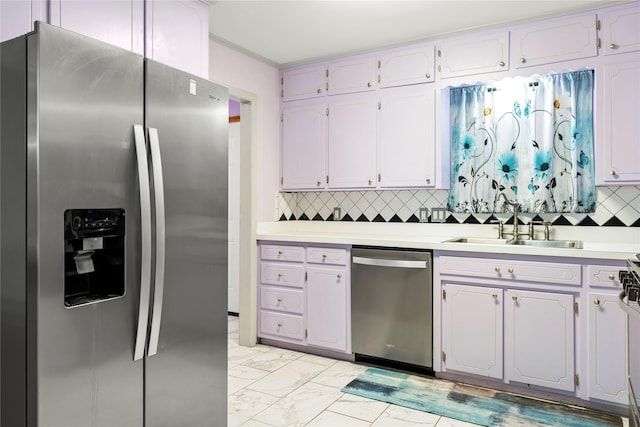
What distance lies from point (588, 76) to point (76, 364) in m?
3.28

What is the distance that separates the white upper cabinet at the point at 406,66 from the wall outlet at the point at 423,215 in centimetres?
103

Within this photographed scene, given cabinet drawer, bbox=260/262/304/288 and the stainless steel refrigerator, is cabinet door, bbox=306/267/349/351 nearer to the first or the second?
cabinet drawer, bbox=260/262/304/288

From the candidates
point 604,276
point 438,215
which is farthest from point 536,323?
point 438,215

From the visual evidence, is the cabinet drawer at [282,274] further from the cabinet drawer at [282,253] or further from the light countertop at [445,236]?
the light countertop at [445,236]

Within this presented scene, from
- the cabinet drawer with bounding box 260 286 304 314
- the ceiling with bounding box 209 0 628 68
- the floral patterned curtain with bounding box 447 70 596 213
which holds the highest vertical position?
the ceiling with bounding box 209 0 628 68

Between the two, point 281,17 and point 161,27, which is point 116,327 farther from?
point 281,17

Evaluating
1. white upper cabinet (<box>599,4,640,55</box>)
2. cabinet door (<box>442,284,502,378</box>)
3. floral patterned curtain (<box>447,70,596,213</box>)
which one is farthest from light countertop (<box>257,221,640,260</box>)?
white upper cabinet (<box>599,4,640,55</box>)

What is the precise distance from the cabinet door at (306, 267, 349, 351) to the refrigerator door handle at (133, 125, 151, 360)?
1.92 metres

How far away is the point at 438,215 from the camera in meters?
3.57

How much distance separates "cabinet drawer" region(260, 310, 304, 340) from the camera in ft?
11.5

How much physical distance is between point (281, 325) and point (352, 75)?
2176 millimetres

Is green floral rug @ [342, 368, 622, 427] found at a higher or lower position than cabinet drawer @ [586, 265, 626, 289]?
lower

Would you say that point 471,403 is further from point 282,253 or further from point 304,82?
point 304,82

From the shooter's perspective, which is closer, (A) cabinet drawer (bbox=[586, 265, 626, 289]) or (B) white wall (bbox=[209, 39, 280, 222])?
(A) cabinet drawer (bbox=[586, 265, 626, 289])
